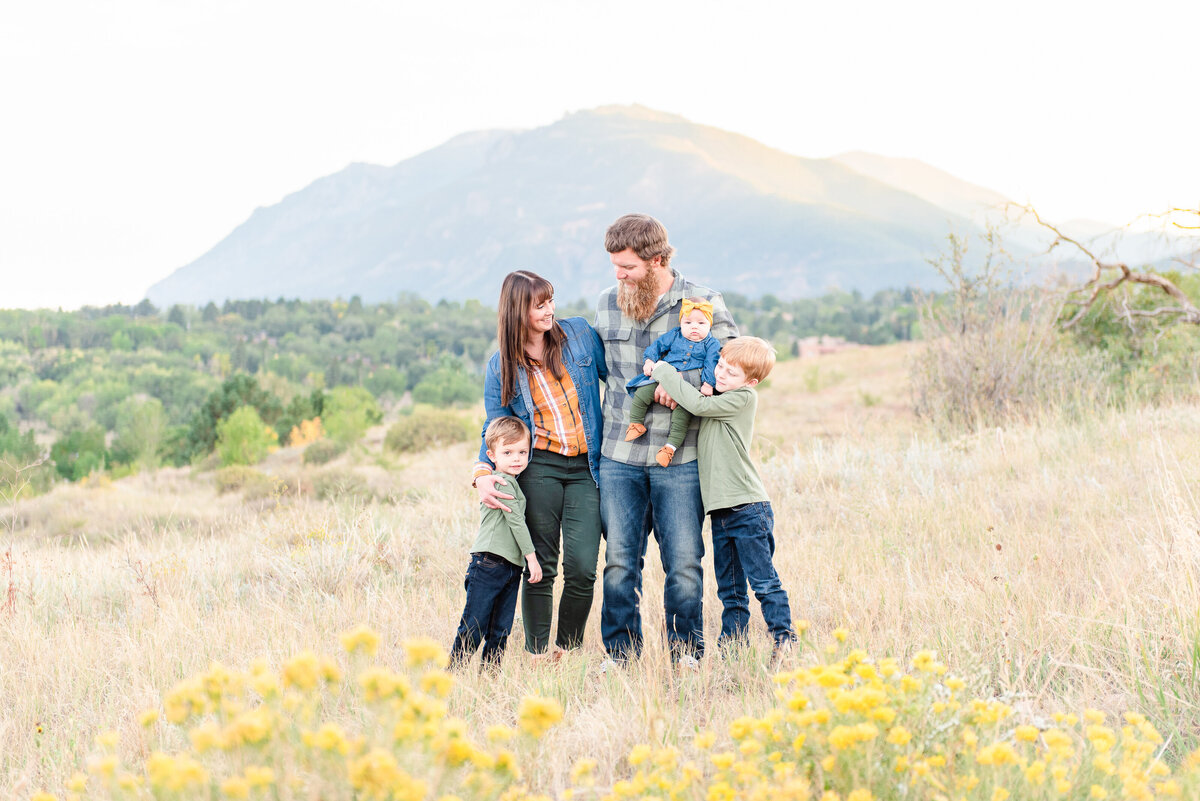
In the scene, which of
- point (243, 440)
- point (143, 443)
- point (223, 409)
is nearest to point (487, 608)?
point (243, 440)

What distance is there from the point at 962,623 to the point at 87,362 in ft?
360

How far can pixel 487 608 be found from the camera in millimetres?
3453

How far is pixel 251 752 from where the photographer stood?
1.47 metres

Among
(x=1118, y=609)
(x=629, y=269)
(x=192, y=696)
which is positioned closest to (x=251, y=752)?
(x=192, y=696)

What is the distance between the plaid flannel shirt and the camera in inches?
137

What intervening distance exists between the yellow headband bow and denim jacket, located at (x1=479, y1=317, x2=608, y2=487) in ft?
1.60

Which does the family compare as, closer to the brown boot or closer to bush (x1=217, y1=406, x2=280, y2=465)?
the brown boot

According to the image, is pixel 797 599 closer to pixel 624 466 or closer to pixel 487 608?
pixel 624 466

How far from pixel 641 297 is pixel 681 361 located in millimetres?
345

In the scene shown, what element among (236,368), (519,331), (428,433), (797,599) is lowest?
(428,433)

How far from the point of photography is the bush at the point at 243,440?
2762 cm

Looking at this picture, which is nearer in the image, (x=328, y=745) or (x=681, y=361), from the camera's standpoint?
(x=328, y=745)

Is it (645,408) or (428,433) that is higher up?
(645,408)

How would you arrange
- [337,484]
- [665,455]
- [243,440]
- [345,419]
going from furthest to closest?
[345,419] → [243,440] → [337,484] → [665,455]
